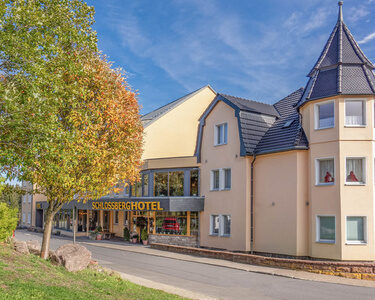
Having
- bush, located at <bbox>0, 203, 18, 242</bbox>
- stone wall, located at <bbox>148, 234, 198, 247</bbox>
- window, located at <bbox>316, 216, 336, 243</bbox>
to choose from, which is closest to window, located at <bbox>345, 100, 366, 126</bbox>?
window, located at <bbox>316, 216, 336, 243</bbox>

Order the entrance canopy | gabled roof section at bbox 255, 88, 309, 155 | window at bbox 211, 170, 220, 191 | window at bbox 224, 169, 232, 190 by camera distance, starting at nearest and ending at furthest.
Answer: gabled roof section at bbox 255, 88, 309, 155 < window at bbox 224, 169, 232, 190 < window at bbox 211, 170, 220, 191 < the entrance canopy

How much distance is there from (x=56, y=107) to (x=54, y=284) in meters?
5.22

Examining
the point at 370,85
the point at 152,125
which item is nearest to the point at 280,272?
the point at 370,85

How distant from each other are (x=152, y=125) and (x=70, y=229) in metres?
17.6

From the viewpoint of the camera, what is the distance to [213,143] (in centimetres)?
2762

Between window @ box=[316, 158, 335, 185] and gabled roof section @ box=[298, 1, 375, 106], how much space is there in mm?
3321

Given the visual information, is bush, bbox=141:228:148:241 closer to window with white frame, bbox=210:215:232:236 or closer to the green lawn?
window with white frame, bbox=210:215:232:236

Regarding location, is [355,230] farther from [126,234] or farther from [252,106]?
[126,234]

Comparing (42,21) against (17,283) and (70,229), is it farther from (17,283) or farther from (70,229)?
(70,229)

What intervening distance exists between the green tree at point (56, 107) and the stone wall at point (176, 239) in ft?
41.9

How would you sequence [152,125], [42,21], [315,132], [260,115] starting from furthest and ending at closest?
1. [152,125]
2. [260,115]
3. [315,132]
4. [42,21]

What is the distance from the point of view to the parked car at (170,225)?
98.7 ft

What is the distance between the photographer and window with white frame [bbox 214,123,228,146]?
2689cm

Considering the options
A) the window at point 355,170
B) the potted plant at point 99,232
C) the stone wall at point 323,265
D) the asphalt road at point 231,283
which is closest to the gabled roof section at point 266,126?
the window at point 355,170
